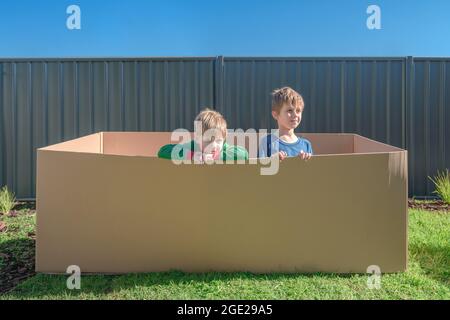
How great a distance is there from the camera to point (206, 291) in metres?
2.17

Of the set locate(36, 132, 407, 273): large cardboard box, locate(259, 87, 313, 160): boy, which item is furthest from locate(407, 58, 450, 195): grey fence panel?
locate(36, 132, 407, 273): large cardboard box

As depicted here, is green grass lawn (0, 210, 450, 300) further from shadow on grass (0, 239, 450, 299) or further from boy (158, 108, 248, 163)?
boy (158, 108, 248, 163)

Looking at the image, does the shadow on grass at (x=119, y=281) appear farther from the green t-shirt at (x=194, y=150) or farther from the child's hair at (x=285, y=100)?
the child's hair at (x=285, y=100)

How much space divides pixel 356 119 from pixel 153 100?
9.37 feet

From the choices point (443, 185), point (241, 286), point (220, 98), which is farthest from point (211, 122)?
point (443, 185)

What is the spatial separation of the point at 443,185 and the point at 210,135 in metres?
4.07

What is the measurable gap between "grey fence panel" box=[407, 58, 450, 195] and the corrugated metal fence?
0.01 metres

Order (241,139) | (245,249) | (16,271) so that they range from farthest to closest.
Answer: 1. (241,139)
2. (16,271)
3. (245,249)

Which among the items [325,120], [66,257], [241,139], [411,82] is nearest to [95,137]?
Result: [241,139]

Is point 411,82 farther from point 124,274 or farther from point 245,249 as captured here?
point 124,274

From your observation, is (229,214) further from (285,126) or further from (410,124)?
(410,124)

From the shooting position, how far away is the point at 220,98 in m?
5.70

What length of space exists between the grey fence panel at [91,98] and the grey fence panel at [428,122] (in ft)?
9.44

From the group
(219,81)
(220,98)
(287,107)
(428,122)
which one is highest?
(219,81)
